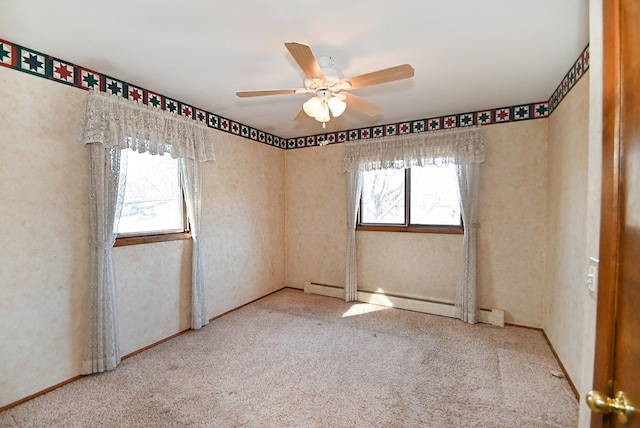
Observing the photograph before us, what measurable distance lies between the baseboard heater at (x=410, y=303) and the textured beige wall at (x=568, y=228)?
50cm

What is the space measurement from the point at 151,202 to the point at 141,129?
0.72 m

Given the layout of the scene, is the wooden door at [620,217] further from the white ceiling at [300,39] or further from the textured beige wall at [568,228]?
the textured beige wall at [568,228]

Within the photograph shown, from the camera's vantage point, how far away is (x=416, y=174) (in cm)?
373

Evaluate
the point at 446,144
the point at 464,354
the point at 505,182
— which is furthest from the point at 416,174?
the point at 464,354

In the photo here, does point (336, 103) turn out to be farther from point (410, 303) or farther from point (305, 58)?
point (410, 303)

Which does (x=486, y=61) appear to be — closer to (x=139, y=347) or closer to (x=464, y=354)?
(x=464, y=354)

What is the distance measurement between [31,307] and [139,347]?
3.10 feet

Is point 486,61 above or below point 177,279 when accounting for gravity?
above

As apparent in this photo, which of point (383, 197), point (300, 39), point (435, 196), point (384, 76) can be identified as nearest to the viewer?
point (384, 76)

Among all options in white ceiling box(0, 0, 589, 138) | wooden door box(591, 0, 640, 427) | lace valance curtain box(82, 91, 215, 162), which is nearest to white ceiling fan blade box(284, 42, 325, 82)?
white ceiling box(0, 0, 589, 138)

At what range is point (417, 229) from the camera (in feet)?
12.0

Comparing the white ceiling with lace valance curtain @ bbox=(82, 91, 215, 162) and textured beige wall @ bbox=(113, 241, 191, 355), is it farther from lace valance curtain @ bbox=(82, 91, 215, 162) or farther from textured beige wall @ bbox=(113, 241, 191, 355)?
textured beige wall @ bbox=(113, 241, 191, 355)

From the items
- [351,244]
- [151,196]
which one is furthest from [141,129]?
[351,244]

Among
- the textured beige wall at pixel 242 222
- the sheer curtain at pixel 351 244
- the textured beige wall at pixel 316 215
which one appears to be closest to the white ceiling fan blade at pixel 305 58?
the textured beige wall at pixel 242 222
